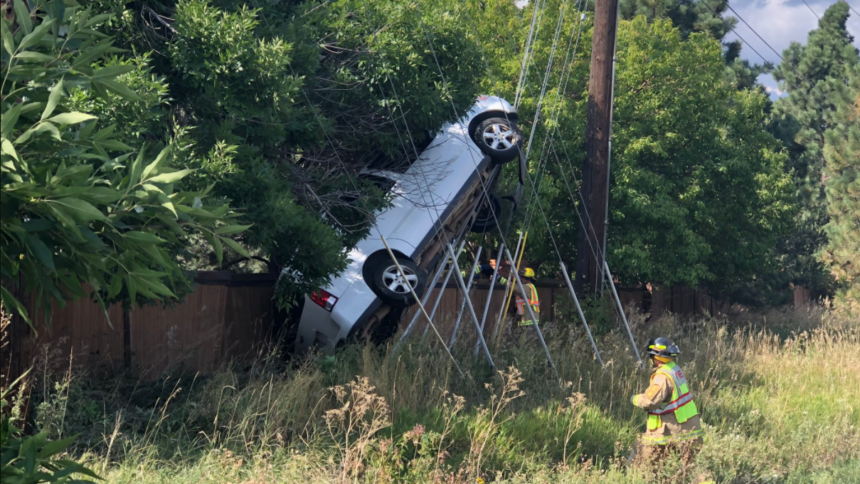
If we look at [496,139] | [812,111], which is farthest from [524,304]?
[812,111]

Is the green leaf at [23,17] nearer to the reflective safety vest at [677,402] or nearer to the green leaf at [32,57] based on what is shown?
the green leaf at [32,57]

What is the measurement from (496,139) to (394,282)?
2.66m

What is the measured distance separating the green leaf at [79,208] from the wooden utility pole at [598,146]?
11.4m

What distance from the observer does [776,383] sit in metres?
12.2

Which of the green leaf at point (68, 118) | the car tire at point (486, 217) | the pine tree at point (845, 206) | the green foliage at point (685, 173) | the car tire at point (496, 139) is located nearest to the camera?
the green leaf at point (68, 118)

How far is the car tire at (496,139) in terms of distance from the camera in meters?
11.4

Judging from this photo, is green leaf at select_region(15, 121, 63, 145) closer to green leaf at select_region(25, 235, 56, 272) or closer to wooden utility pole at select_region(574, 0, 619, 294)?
green leaf at select_region(25, 235, 56, 272)

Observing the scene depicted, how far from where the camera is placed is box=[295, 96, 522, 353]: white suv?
9.98 meters

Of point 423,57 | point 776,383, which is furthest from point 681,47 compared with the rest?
point 423,57

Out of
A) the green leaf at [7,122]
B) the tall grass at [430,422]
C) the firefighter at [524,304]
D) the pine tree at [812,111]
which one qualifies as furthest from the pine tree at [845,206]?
the green leaf at [7,122]

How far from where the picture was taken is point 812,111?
151ft

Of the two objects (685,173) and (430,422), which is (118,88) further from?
(685,173)

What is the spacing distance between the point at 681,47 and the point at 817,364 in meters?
10.6

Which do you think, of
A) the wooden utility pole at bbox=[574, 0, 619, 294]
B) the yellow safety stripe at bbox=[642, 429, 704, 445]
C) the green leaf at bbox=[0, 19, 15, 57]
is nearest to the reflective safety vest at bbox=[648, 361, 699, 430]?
the yellow safety stripe at bbox=[642, 429, 704, 445]
